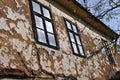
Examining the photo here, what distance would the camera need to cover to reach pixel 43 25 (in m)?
6.57

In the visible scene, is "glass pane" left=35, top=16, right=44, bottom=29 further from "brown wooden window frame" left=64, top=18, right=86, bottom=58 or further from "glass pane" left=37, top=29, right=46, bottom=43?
"brown wooden window frame" left=64, top=18, right=86, bottom=58

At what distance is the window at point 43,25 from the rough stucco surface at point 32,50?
191mm

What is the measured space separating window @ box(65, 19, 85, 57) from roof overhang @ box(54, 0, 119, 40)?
626mm

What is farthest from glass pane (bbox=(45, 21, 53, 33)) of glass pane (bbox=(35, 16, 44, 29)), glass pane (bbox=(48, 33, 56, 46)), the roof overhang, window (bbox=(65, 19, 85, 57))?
window (bbox=(65, 19, 85, 57))

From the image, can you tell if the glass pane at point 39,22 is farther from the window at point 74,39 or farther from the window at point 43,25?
the window at point 74,39

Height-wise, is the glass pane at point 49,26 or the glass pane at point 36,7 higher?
the glass pane at point 36,7

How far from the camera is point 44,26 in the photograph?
658cm

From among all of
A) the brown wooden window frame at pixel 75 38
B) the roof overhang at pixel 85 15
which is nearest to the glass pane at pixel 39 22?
the roof overhang at pixel 85 15

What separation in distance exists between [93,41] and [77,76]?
11.8ft

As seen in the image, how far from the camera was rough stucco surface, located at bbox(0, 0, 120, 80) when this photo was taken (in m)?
A: 4.93

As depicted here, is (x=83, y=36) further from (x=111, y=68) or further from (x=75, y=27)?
(x=111, y=68)

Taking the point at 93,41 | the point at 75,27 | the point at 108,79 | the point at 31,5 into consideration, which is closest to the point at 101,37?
the point at 93,41

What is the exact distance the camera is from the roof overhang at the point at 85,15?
28.4 feet

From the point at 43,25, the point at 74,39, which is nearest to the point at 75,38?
the point at 74,39
